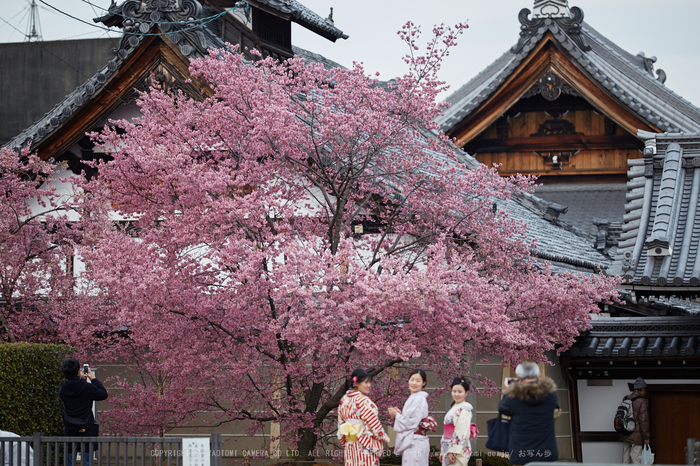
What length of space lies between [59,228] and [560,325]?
8.29m

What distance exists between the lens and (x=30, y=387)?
11.0 m

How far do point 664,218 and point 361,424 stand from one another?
5897mm

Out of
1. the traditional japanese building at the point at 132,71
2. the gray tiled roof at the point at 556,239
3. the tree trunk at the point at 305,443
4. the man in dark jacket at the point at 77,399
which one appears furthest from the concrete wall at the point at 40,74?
the tree trunk at the point at 305,443

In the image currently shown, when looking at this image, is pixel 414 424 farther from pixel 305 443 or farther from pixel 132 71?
pixel 132 71

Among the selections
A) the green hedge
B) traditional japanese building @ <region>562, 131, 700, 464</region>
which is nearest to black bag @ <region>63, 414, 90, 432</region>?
the green hedge

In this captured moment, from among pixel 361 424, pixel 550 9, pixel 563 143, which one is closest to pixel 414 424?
pixel 361 424

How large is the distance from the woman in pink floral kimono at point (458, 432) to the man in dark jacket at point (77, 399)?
14.8 feet

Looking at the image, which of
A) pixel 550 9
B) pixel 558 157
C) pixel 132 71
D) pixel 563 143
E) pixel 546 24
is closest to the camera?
pixel 132 71

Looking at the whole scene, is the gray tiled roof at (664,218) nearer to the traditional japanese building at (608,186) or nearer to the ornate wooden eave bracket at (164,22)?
the traditional japanese building at (608,186)

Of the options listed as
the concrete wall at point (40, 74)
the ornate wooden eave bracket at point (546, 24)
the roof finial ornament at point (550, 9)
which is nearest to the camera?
the ornate wooden eave bracket at point (546, 24)

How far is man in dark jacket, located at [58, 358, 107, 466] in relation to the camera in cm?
1057

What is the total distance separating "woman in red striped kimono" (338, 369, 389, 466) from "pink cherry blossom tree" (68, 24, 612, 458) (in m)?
0.55

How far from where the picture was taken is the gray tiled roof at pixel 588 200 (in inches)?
817

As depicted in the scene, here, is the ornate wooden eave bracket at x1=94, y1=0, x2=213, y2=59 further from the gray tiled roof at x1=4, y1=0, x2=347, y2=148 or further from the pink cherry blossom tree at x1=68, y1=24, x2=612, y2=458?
the pink cherry blossom tree at x1=68, y1=24, x2=612, y2=458
